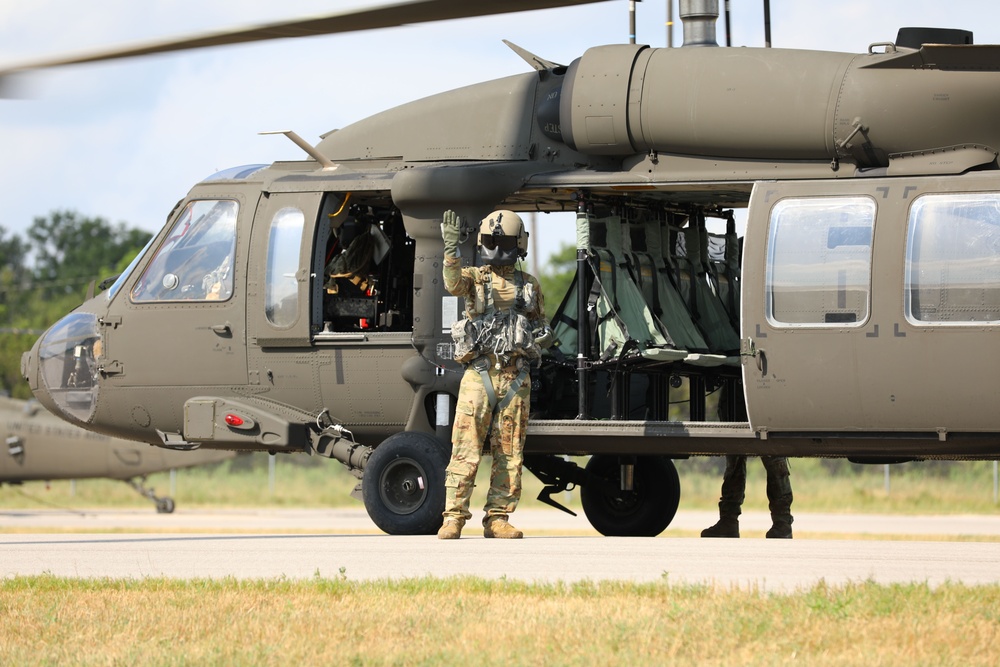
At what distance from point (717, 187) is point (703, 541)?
2.65 m

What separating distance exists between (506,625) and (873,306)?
522 cm

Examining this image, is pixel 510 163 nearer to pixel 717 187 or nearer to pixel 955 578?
pixel 717 187

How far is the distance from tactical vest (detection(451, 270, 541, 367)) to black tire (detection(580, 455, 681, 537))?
9.31 feet

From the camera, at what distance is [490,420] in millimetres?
11391

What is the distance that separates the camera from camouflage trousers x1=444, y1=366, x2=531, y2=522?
11.2 m

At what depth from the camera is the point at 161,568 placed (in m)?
9.08

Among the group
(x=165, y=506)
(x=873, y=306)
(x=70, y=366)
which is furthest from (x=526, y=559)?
(x=165, y=506)

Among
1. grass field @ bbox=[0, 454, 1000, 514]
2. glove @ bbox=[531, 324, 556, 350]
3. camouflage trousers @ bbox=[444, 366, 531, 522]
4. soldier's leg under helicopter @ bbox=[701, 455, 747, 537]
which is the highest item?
glove @ bbox=[531, 324, 556, 350]

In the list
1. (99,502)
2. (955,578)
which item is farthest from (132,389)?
(99,502)

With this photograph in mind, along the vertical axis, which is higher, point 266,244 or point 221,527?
point 266,244

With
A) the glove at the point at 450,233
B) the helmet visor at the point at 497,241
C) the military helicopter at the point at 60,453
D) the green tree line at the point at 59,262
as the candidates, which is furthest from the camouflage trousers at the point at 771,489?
the green tree line at the point at 59,262

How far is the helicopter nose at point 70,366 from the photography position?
44.1 ft

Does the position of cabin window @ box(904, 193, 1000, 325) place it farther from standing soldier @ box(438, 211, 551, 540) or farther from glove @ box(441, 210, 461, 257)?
glove @ box(441, 210, 461, 257)

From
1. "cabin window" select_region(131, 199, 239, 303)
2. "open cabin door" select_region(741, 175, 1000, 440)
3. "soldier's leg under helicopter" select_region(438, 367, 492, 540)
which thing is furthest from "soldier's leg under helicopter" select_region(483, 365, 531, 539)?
"cabin window" select_region(131, 199, 239, 303)
